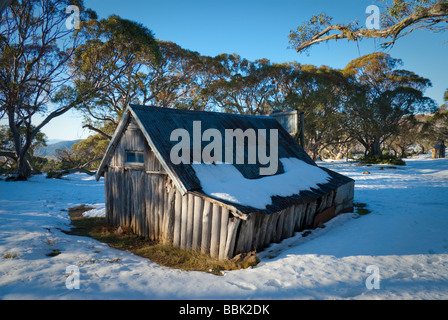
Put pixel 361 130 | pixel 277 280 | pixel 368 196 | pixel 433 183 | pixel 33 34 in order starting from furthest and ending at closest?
1. pixel 361 130
2. pixel 33 34
3. pixel 433 183
4. pixel 368 196
5. pixel 277 280

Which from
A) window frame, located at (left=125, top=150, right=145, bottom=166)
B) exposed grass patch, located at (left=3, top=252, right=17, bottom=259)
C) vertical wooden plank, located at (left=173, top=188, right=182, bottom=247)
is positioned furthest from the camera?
window frame, located at (left=125, top=150, right=145, bottom=166)

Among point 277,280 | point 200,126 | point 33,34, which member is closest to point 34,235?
point 200,126

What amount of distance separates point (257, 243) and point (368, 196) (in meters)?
10.5

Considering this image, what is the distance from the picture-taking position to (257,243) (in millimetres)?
7250

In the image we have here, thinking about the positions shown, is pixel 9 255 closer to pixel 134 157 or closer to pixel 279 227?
pixel 134 157

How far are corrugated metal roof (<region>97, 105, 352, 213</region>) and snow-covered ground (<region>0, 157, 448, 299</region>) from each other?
1.47 metres

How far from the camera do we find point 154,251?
25.1 ft

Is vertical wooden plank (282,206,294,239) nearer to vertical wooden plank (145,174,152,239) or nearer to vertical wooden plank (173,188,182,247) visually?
vertical wooden plank (173,188,182,247)

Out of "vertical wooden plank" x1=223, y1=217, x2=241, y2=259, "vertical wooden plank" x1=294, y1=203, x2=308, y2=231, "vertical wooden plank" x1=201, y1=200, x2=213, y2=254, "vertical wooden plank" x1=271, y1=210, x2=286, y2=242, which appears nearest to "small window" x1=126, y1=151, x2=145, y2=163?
"vertical wooden plank" x1=201, y1=200, x2=213, y2=254

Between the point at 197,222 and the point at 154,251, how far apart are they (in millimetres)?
1762

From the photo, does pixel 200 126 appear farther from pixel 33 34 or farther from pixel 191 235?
pixel 33 34

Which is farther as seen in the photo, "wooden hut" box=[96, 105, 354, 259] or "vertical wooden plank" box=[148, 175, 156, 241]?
"vertical wooden plank" box=[148, 175, 156, 241]

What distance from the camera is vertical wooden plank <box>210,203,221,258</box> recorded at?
679 cm

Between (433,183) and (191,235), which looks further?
(433,183)
